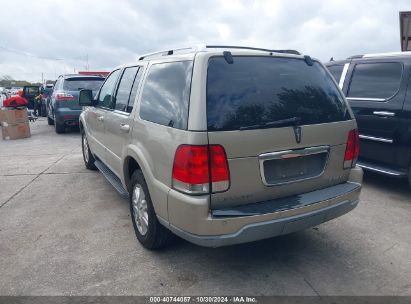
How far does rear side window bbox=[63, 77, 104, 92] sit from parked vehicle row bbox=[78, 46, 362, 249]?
27.2 ft

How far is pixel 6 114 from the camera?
1050 cm

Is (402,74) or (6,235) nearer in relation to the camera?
(6,235)

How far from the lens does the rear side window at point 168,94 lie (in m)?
2.64

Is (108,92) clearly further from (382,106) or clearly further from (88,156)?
(382,106)

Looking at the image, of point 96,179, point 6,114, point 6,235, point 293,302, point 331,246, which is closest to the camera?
point 293,302

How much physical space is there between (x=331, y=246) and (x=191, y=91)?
6.92 feet

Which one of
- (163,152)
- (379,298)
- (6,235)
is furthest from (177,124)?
(6,235)

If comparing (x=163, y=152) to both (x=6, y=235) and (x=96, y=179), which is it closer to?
(x=6, y=235)

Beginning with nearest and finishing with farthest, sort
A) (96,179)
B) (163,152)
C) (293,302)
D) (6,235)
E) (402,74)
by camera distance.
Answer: (293,302), (163,152), (6,235), (402,74), (96,179)

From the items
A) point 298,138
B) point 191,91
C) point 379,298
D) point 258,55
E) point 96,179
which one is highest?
point 258,55

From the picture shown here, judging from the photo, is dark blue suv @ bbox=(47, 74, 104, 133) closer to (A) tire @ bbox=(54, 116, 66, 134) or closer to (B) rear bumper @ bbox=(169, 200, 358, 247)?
(A) tire @ bbox=(54, 116, 66, 134)

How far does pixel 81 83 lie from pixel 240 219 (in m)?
9.92

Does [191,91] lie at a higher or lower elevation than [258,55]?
lower

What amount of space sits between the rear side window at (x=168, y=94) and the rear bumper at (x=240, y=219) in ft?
2.00
